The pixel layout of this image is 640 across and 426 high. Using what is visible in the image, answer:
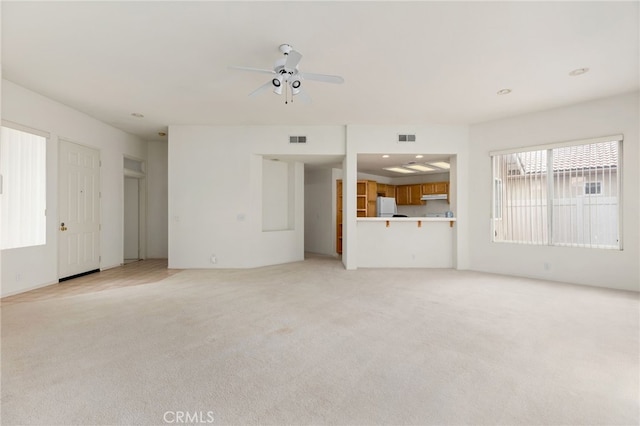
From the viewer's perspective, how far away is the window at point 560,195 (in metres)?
4.69

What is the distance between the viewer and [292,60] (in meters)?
3.00

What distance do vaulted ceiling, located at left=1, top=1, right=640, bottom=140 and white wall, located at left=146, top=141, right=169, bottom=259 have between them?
8.57 ft

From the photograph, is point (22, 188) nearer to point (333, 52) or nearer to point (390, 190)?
point (333, 52)

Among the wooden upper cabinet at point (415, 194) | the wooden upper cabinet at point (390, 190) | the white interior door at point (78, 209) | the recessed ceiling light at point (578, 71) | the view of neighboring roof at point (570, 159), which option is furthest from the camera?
the wooden upper cabinet at point (390, 190)

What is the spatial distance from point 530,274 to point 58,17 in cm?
732

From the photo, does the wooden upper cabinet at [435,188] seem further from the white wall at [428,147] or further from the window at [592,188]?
the window at [592,188]

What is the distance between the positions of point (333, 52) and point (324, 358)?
10.1 feet

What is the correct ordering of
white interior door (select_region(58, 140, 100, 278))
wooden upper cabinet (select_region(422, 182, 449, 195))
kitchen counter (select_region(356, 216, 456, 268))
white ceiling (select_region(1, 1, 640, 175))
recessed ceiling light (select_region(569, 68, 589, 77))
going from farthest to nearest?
wooden upper cabinet (select_region(422, 182, 449, 195)) < kitchen counter (select_region(356, 216, 456, 268)) < white interior door (select_region(58, 140, 100, 278)) < recessed ceiling light (select_region(569, 68, 589, 77)) < white ceiling (select_region(1, 1, 640, 175))

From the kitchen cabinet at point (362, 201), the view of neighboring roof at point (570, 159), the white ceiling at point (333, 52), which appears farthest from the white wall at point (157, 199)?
the view of neighboring roof at point (570, 159)

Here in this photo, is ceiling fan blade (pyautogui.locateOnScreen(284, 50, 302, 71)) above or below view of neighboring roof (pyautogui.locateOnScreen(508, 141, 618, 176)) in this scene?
above

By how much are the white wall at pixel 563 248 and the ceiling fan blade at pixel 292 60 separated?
4.52 metres

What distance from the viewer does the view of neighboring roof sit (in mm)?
4691

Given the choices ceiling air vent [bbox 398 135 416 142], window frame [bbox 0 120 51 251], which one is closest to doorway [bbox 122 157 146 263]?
window frame [bbox 0 120 51 251]

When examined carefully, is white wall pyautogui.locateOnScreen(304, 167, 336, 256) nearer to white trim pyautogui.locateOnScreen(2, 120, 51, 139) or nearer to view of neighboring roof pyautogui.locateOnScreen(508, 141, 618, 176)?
view of neighboring roof pyautogui.locateOnScreen(508, 141, 618, 176)
